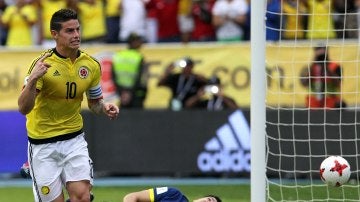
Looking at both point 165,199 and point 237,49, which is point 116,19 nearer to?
point 237,49

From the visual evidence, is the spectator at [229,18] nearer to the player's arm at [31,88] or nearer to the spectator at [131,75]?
the spectator at [131,75]

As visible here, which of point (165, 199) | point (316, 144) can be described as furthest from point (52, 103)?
point (316, 144)

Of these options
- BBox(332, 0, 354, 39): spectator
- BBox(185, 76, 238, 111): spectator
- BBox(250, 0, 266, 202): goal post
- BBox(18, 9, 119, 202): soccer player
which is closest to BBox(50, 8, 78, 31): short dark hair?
BBox(18, 9, 119, 202): soccer player

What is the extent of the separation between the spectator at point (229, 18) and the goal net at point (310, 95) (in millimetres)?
1207

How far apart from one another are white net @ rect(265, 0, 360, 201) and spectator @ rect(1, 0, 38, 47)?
444cm

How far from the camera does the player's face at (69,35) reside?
930cm

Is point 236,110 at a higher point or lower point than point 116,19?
lower

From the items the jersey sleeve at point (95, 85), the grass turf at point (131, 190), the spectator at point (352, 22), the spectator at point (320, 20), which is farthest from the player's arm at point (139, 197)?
the spectator at point (320, 20)

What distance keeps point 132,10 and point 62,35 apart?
8.77m

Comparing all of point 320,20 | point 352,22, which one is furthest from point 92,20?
point 352,22

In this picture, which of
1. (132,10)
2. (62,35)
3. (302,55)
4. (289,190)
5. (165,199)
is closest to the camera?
(62,35)

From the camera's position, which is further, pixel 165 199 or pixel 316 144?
pixel 316 144

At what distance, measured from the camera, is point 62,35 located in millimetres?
9336

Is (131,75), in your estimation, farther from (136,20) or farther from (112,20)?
(112,20)
